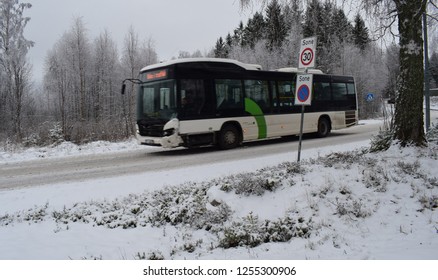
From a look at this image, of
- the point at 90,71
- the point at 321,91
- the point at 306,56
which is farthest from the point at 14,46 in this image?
the point at 306,56

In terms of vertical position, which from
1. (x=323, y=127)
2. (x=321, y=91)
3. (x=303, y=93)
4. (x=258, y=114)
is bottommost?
(x=323, y=127)

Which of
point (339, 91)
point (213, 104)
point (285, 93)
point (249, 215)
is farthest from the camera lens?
point (339, 91)

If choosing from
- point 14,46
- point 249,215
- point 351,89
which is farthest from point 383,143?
point 14,46

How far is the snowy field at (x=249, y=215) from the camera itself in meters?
4.54

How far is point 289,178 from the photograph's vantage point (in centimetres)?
659

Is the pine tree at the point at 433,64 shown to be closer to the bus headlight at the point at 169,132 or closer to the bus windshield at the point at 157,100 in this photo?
the bus windshield at the point at 157,100

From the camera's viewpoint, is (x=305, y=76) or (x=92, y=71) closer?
(x=305, y=76)

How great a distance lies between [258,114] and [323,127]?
4640mm

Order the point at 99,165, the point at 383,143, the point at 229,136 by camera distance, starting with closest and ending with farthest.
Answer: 1. the point at 383,143
2. the point at 99,165
3. the point at 229,136

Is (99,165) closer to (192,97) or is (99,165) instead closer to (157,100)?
(157,100)

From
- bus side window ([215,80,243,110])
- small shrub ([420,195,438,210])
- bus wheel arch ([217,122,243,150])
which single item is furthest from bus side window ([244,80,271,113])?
small shrub ([420,195,438,210])

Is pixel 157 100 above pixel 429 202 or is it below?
above

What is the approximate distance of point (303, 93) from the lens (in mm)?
8086

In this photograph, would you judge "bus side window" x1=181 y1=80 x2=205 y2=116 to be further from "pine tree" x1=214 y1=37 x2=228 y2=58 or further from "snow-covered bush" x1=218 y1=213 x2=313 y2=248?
"pine tree" x1=214 y1=37 x2=228 y2=58
